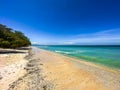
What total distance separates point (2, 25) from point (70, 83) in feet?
80.4

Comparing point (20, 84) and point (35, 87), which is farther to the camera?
point (20, 84)

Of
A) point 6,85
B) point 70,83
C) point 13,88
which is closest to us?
point 13,88

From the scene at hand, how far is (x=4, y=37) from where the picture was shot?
2623cm

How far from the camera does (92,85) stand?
7.30 meters

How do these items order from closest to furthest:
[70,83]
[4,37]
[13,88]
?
[13,88] < [70,83] < [4,37]

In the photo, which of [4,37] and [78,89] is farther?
[4,37]

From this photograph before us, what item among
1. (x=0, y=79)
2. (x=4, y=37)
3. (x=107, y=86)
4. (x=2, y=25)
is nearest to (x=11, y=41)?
(x=4, y=37)

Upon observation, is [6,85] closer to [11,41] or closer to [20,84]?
[20,84]

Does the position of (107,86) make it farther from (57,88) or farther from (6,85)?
(6,85)

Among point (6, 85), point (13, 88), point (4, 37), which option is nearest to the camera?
point (13, 88)

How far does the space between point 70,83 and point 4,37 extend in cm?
2272

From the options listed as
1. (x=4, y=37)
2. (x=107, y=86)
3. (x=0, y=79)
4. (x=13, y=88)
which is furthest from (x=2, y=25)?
(x=107, y=86)

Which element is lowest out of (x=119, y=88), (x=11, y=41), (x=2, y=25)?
(x=119, y=88)

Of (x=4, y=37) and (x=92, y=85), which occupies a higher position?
(x=4, y=37)
